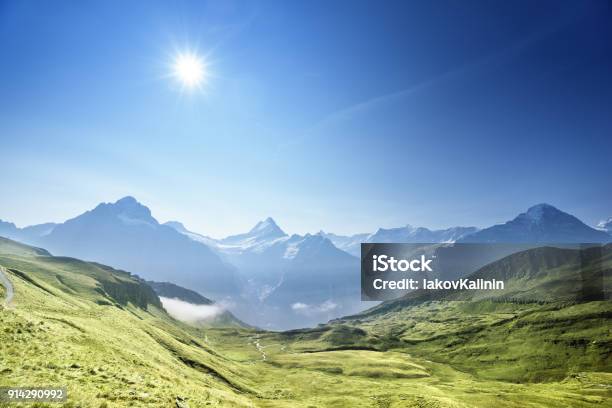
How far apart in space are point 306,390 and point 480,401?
183 ft

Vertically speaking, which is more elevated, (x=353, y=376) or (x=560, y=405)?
(x=560, y=405)

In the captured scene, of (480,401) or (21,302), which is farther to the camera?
(480,401)

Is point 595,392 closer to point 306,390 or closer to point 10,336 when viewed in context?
point 306,390

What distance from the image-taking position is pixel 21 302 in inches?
2510

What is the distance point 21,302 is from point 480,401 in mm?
115118

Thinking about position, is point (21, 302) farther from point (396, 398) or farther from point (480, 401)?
point (480, 401)

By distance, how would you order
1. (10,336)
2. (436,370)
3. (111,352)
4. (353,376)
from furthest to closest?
(436,370) < (353,376) < (111,352) < (10,336)

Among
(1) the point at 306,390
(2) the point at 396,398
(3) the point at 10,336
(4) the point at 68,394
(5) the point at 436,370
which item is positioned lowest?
(5) the point at 436,370

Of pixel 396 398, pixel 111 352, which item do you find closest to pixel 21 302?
pixel 111 352

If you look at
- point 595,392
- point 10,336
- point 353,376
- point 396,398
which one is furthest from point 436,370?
point 10,336

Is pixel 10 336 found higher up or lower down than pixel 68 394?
higher up

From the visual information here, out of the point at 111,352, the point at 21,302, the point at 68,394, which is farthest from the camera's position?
the point at 21,302

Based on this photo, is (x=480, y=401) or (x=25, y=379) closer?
(x=25, y=379)

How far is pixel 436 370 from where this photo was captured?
191250 millimetres
